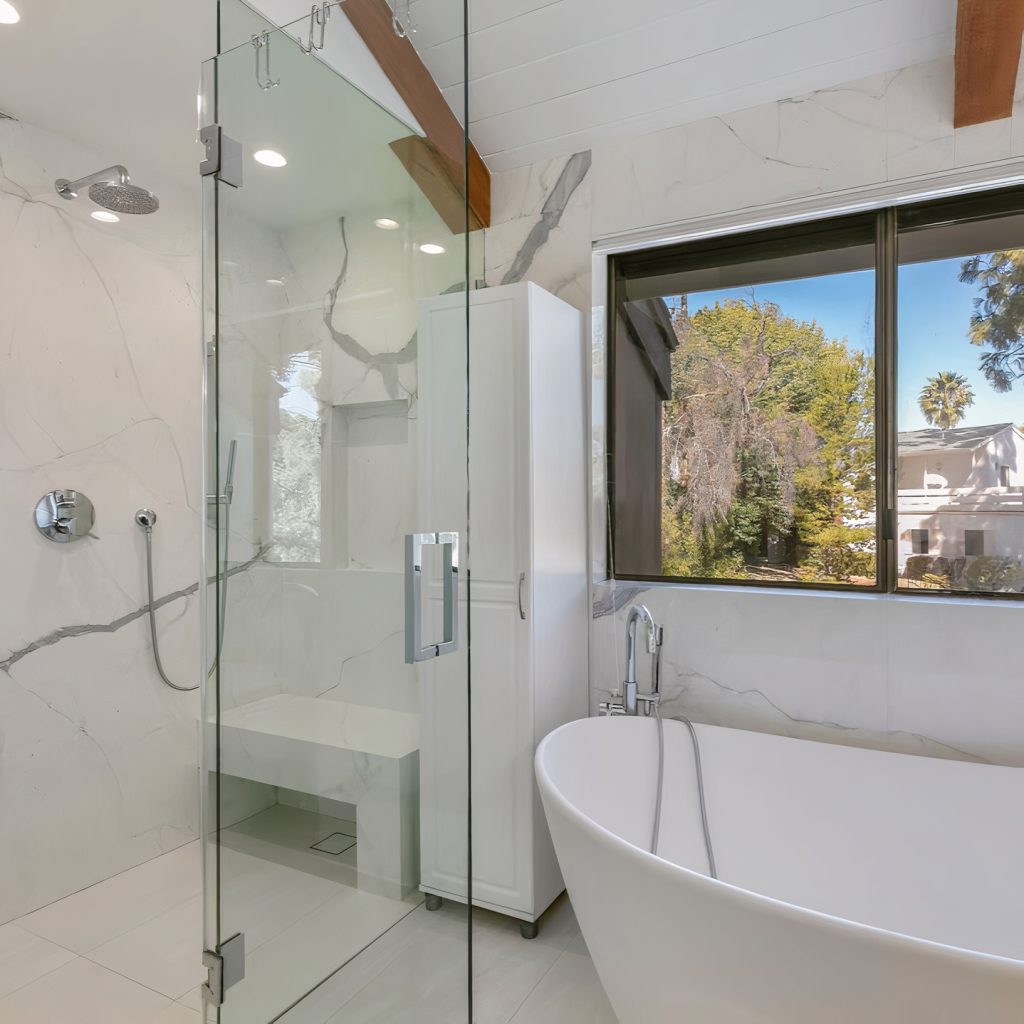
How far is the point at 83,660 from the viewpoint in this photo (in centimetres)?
244

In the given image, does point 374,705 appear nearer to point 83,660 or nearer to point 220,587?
point 220,587

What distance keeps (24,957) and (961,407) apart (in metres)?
3.14

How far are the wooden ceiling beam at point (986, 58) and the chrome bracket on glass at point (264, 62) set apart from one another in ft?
5.22

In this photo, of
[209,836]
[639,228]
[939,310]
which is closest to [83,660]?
[209,836]

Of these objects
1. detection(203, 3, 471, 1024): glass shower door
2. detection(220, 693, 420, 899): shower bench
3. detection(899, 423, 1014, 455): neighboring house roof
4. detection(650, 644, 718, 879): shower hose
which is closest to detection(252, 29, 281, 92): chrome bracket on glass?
detection(203, 3, 471, 1024): glass shower door

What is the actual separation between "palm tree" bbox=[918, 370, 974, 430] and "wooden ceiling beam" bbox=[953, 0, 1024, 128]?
711 mm

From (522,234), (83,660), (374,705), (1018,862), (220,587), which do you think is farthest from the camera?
(522,234)

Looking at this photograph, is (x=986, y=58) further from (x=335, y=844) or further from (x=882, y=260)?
(x=335, y=844)

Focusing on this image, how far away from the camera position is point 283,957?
1.29 metres

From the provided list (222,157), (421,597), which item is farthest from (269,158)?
(421,597)

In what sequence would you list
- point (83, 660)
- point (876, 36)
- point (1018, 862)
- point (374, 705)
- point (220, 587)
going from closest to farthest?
point (220, 587), point (374, 705), point (1018, 862), point (876, 36), point (83, 660)

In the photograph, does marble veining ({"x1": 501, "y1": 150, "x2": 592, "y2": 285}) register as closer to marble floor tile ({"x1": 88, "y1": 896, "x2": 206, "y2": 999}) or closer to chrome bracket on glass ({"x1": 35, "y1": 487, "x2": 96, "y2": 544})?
chrome bracket on glass ({"x1": 35, "y1": 487, "x2": 96, "y2": 544})

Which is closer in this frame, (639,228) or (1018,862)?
(1018,862)

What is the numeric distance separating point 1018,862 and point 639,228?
2.12m
